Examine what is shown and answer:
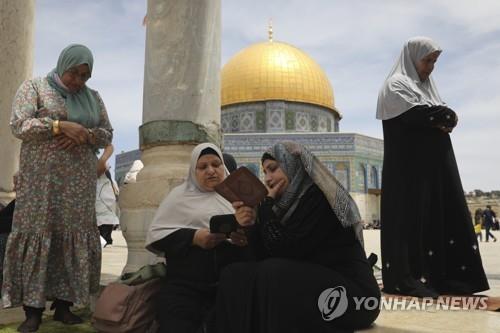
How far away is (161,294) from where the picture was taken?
2.13 metres

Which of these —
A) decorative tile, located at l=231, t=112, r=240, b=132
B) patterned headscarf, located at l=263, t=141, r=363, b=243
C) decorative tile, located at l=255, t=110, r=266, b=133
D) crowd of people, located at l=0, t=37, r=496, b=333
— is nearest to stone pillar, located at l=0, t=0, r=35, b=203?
crowd of people, located at l=0, t=37, r=496, b=333

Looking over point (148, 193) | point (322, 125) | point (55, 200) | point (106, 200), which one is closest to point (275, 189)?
point (148, 193)

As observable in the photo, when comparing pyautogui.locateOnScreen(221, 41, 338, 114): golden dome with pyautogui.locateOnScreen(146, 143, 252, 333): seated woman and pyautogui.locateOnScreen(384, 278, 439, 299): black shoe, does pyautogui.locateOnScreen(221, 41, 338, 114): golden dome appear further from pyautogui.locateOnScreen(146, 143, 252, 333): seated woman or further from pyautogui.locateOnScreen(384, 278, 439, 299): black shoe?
pyautogui.locateOnScreen(146, 143, 252, 333): seated woman

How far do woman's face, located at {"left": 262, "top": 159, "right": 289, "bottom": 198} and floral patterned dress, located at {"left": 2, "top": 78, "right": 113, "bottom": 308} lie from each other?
1.01 metres

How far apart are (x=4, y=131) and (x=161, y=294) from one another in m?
2.94

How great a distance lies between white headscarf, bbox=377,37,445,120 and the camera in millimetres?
2770

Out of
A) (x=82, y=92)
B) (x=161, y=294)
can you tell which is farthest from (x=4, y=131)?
(x=161, y=294)

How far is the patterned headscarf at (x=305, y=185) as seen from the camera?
1.83m

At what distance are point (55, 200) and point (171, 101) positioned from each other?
34.1 inches

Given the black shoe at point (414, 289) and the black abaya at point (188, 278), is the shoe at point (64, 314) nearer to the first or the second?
the black abaya at point (188, 278)

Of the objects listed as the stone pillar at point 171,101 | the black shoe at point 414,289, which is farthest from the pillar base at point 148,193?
the black shoe at point 414,289

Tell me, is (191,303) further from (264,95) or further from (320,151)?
(264,95)

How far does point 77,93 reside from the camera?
2.60 meters

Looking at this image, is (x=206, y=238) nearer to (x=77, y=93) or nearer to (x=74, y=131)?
(x=74, y=131)
